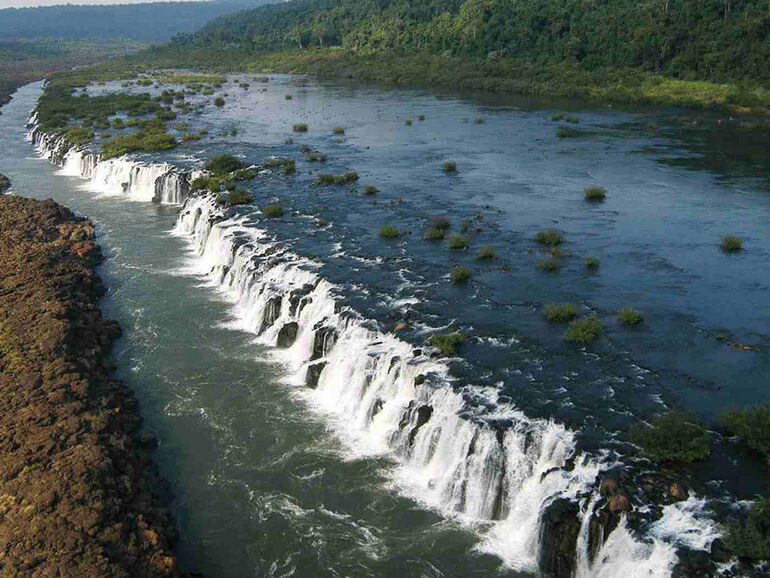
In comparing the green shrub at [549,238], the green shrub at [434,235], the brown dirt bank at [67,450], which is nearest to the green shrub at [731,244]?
the green shrub at [549,238]

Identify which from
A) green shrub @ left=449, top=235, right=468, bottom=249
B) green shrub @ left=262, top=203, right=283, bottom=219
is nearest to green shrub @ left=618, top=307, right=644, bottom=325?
green shrub @ left=449, top=235, right=468, bottom=249

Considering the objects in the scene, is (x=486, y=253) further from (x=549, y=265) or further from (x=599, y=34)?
(x=599, y=34)

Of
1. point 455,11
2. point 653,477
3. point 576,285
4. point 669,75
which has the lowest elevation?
point 653,477

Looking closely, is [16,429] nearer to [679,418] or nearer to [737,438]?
[679,418]

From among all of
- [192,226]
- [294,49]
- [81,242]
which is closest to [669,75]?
[192,226]

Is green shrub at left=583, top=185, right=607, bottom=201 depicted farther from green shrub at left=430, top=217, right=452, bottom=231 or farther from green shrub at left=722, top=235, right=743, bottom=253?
green shrub at left=430, top=217, right=452, bottom=231
